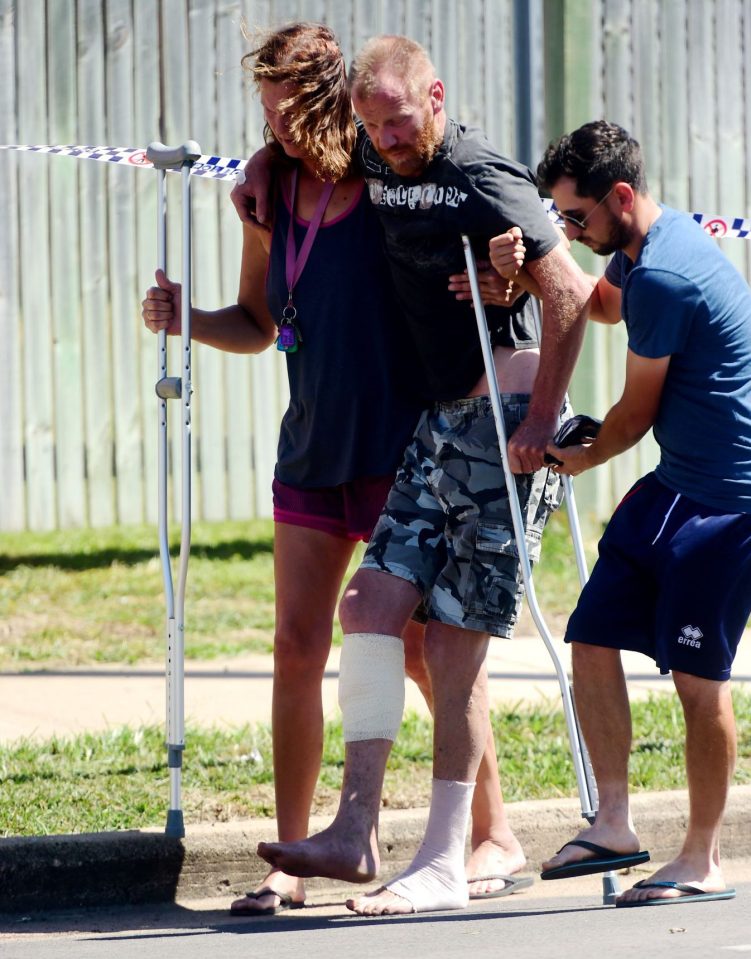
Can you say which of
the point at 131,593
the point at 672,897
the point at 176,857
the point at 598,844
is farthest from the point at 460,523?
the point at 131,593

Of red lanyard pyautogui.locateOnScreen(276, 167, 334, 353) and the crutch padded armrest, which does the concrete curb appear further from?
red lanyard pyautogui.locateOnScreen(276, 167, 334, 353)

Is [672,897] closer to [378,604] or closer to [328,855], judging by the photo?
[328,855]

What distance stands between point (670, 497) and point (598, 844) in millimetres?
912

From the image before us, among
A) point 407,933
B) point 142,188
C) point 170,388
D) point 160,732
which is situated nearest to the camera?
point 407,933

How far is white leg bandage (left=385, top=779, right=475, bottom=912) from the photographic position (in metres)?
4.20

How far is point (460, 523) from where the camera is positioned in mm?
4383

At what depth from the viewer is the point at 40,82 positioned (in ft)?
30.2

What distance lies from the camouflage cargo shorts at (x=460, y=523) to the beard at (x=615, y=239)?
454mm

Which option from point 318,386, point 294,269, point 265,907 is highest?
point 294,269

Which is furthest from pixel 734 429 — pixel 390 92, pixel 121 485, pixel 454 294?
pixel 121 485

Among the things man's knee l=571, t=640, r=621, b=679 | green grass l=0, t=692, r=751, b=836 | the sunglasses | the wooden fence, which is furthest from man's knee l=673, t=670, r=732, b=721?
the wooden fence

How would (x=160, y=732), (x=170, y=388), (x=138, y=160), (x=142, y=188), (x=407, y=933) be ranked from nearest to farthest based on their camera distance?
(x=407, y=933)
(x=170, y=388)
(x=138, y=160)
(x=160, y=732)
(x=142, y=188)

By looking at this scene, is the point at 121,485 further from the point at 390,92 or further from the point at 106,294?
the point at 390,92

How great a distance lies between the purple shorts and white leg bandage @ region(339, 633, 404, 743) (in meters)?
0.37
